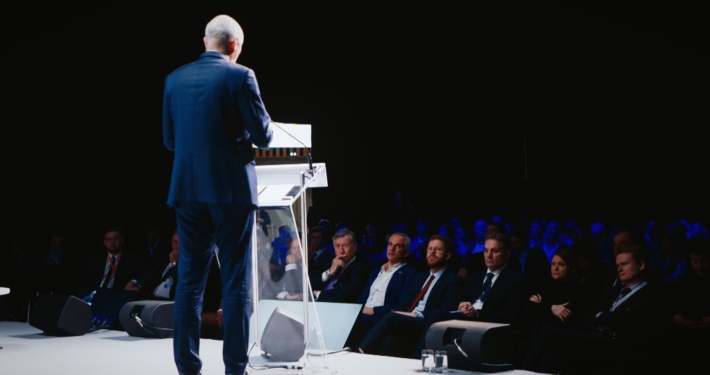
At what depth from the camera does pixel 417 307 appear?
4781mm

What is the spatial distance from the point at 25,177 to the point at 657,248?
6.71 metres

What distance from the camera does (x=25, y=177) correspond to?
8477mm

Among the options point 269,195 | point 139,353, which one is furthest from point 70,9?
point 269,195

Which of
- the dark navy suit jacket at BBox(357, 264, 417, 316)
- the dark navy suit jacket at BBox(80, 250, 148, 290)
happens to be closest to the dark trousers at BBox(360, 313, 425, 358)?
the dark navy suit jacket at BBox(357, 264, 417, 316)

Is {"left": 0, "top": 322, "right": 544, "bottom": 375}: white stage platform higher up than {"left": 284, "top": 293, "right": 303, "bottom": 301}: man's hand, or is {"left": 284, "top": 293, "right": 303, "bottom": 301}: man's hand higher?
{"left": 284, "top": 293, "right": 303, "bottom": 301}: man's hand

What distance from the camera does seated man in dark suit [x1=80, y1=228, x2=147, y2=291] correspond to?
6.32m

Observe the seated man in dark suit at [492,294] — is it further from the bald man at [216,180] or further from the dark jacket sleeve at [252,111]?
the dark jacket sleeve at [252,111]

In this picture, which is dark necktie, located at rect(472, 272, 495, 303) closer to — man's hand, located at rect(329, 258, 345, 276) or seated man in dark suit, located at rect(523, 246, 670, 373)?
seated man in dark suit, located at rect(523, 246, 670, 373)

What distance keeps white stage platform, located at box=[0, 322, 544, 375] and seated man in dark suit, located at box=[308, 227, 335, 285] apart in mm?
1271

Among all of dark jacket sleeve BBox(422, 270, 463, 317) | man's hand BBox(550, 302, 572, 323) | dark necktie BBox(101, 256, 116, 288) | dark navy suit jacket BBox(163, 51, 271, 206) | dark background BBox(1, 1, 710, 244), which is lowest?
man's hand BBox(550, 302, 572, 323)

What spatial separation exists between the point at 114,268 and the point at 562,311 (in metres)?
3.84

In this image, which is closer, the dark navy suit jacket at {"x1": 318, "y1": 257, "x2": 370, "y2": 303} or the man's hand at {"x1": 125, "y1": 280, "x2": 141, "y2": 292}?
the dark navy suit jacket at {"x1": 318, "y1": 257, "x2": 370, "y2": 303}

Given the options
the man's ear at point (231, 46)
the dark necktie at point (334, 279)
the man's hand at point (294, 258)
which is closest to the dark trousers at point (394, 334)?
the dark necktie at point (334, 279)

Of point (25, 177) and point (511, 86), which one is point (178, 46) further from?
point (511, 86)
